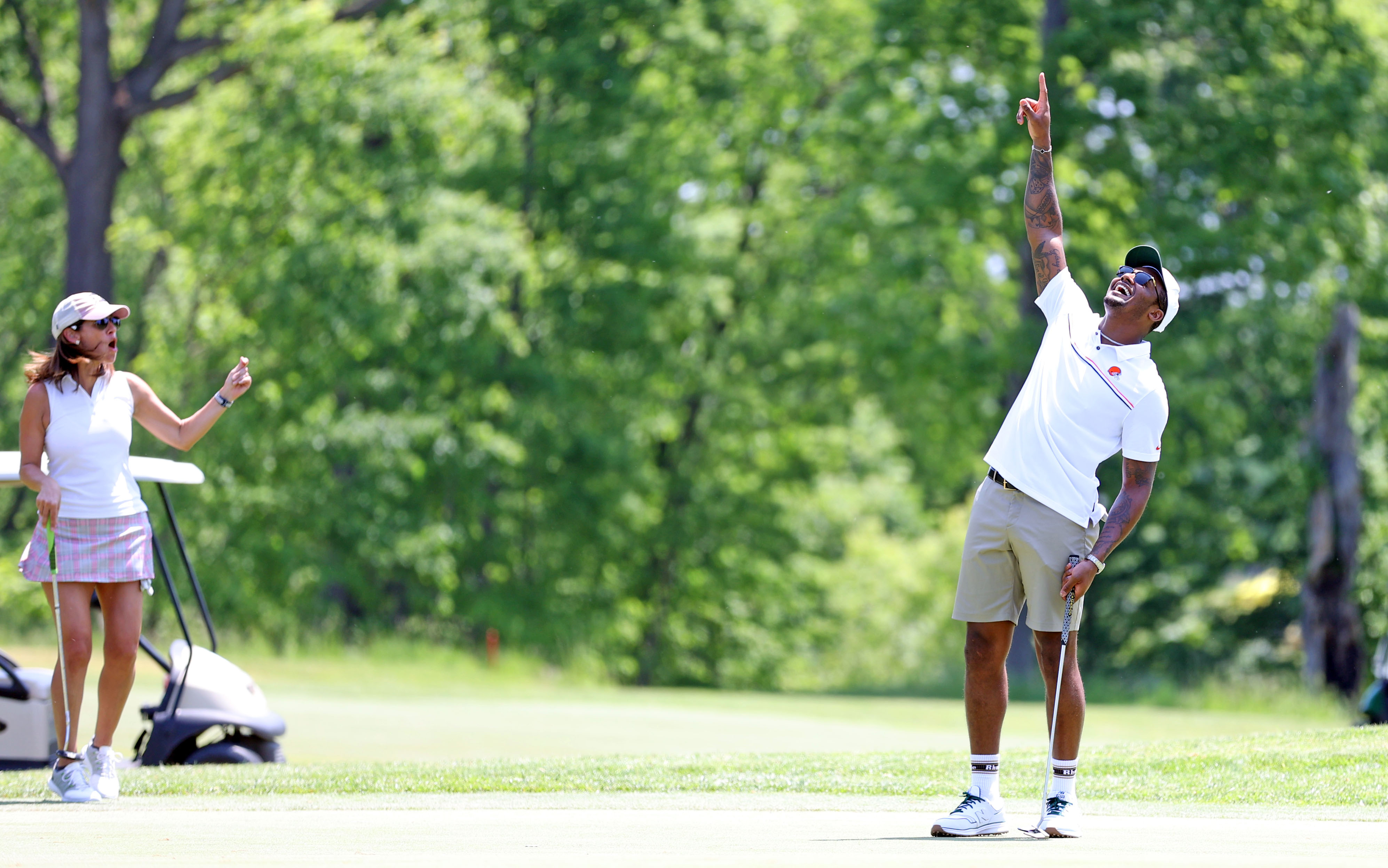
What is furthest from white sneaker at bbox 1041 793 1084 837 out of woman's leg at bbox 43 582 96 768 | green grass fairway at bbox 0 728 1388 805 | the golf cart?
the golf cart

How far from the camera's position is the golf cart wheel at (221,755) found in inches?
323

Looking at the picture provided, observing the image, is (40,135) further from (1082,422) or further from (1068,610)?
(1068,610)

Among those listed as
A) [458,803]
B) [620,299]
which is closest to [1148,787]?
[458,803]

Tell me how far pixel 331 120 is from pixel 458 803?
16.0 metres

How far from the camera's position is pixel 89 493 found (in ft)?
21.4

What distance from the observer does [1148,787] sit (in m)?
6.99

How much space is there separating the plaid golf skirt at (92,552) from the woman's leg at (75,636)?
66 mm

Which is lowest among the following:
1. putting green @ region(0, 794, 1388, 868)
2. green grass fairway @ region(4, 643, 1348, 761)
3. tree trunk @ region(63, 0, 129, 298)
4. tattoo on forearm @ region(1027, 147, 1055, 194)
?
green grass fairway @ region(4, 643, 1348, 761)

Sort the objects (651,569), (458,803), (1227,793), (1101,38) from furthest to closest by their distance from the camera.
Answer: (651,569), (1101,38), (1227,793), (458,803)

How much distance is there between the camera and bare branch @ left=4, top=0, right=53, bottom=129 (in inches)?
857

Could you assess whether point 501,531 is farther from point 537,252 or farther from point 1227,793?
point 1227,793

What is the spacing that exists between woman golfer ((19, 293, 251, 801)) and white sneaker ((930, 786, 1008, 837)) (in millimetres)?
3188

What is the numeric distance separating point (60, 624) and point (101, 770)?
0.59 meters

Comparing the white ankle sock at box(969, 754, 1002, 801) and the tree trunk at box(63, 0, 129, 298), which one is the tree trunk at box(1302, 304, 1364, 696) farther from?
the white ankle sock at box(969, 754, 1002, 801)
